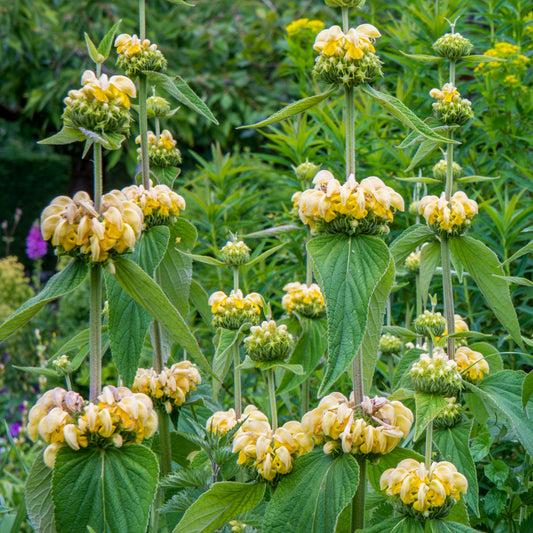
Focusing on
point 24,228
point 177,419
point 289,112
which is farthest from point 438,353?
point 24,228

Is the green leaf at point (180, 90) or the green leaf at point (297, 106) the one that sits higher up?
the green leaf at point (180, 90)

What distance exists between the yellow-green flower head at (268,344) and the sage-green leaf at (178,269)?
0.75 feet

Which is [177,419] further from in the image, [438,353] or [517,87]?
[517,87]

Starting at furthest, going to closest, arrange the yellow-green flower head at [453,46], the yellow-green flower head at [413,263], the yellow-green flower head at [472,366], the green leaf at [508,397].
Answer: the yellow-green flower head at [413,263], the yellow-green flower head at [453,46], the yellow-green flower head at [472,366], the green leaf at [508,397]

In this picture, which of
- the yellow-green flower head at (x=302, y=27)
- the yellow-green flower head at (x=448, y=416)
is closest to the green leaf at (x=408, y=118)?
the yellow-green flower head at (x=448, y=416)

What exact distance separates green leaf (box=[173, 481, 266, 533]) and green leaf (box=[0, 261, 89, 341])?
351 mm

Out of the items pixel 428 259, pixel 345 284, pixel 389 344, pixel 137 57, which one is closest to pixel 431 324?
pixel 428 259

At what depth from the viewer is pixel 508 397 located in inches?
45.6

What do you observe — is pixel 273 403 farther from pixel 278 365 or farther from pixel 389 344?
pixel 389 344

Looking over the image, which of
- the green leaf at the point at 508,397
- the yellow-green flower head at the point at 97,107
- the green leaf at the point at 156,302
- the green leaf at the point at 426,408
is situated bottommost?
the green leaf at the point at 508,397

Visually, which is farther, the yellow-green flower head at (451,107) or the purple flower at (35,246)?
the purple flower at (35,246)

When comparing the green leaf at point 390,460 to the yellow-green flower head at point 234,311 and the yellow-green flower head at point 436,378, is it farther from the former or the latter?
the yellow-green flower head at point 234,311

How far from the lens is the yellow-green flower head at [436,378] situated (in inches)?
40.2

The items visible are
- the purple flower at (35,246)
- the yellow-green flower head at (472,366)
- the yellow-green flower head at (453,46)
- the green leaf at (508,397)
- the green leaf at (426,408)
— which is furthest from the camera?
the purple flower at (35,246)
